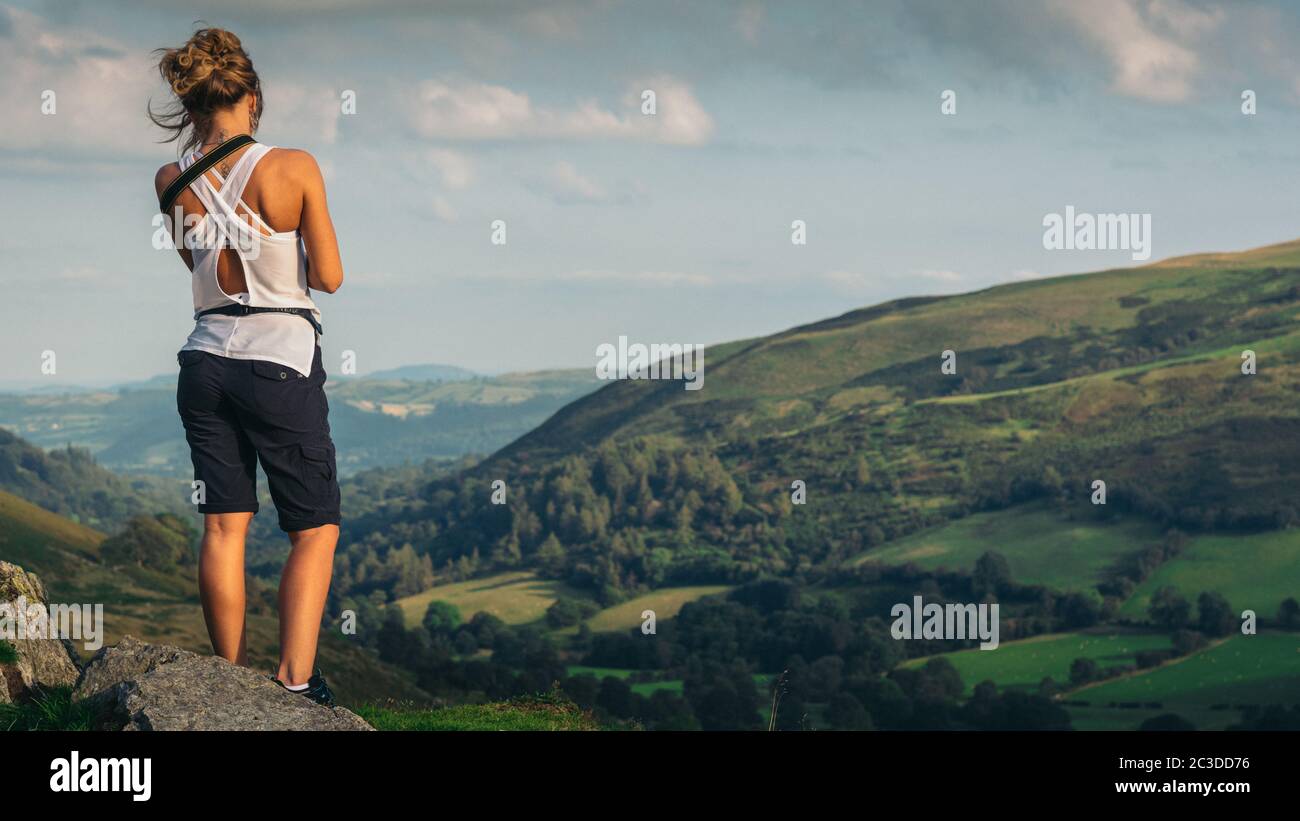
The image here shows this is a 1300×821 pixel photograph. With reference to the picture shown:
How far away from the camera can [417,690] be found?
11075 centimetres

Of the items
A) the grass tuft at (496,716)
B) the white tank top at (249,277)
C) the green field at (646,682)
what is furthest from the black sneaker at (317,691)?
the green field at (646,682)

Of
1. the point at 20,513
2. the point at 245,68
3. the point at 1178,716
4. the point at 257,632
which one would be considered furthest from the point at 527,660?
the point at 245,68

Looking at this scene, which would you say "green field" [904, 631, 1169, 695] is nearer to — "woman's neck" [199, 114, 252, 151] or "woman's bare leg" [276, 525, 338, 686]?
"woman's bare leg" [276, 525, 338, 686]

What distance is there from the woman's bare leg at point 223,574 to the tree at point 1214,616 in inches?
→ 7028

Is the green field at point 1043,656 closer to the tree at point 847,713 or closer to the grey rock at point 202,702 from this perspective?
the tree at point 847,713

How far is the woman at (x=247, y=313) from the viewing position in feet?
27.9

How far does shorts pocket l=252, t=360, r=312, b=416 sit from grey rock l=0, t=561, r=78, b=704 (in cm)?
358

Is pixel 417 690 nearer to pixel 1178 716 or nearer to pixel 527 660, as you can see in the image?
pixel 527 660

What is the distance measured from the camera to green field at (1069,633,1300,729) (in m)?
146

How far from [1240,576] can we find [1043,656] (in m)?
36.6

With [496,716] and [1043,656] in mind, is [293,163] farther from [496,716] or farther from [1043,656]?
[1043,656]

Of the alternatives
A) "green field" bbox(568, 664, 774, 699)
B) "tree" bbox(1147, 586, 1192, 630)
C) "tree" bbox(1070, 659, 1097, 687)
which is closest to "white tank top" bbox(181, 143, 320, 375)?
"green field" bbox(568, 664, 774, 699)

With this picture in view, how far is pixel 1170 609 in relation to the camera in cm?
17638
